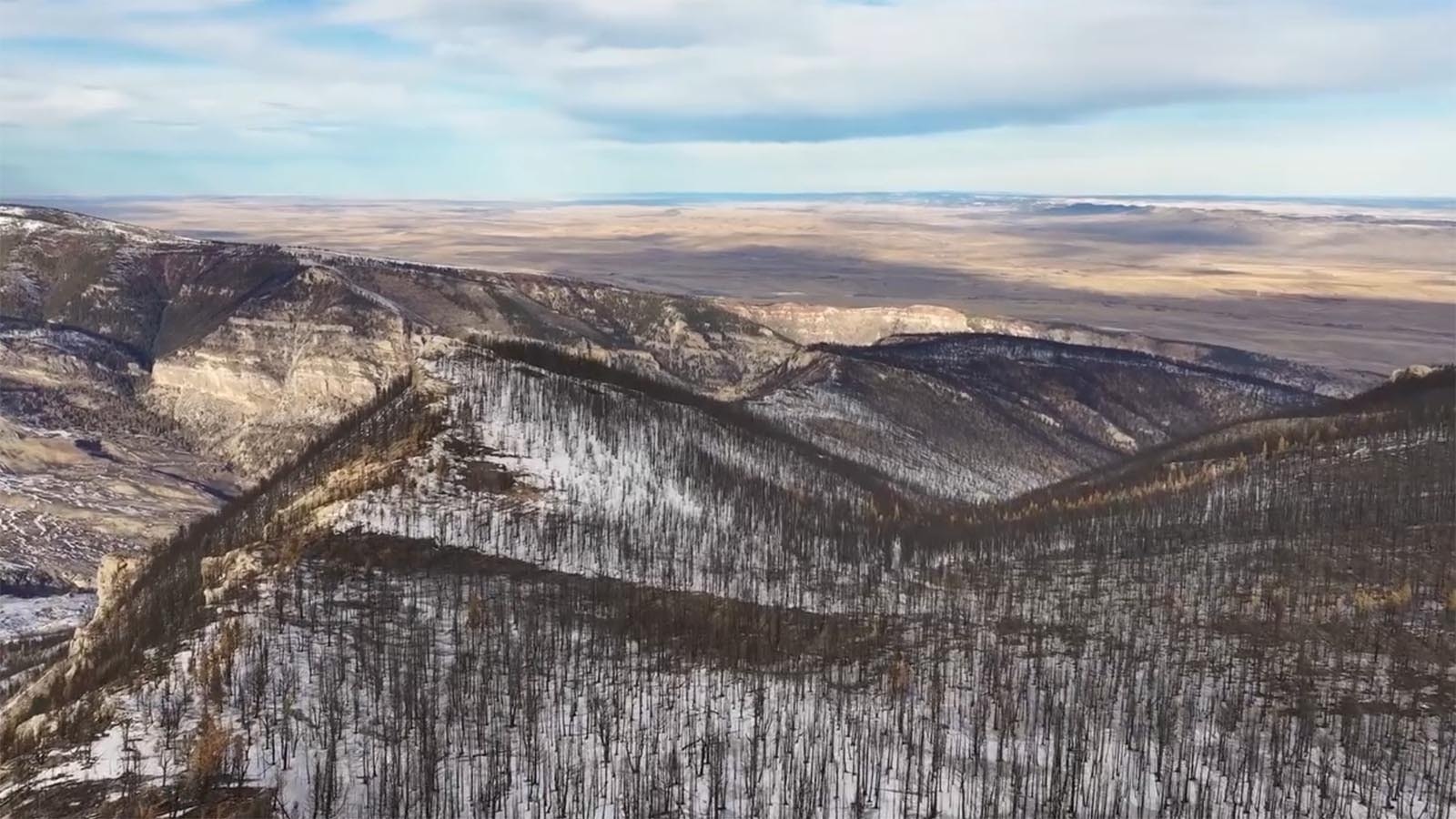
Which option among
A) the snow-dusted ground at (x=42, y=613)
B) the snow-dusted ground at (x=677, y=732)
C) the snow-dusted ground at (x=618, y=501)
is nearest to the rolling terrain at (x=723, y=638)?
the snow-dusted ground at (x=677, y=732)

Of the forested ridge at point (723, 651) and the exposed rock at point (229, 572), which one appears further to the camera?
the exposed rock at point (229, 572)

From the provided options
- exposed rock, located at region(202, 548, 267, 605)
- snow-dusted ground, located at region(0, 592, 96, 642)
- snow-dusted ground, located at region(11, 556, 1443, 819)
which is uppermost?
exposed rock, located at region(202, 548, 267, 605)

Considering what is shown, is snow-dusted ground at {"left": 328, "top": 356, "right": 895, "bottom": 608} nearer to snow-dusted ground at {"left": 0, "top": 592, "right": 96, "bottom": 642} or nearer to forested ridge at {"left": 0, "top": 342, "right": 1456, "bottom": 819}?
forested ridge at {"left": 0, "top": 342, "right": 1456, "bottom": 819}

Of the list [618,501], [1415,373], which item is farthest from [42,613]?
[1415,373]

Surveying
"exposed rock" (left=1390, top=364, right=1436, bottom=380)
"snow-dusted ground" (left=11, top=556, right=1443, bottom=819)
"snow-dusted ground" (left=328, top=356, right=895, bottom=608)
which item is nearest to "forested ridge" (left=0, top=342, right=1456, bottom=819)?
"snow-dusted ground" (left=11, top=556, right=1443, bottom=819)

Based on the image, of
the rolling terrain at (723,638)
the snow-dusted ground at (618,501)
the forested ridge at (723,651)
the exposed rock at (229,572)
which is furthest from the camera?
the snow-dusted ground at (618,501)

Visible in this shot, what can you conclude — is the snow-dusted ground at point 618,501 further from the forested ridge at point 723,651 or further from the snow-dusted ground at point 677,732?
the snow-dusted ground at point 677,732

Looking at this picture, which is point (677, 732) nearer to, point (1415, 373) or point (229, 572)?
point (229, 572)

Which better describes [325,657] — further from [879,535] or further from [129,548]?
[129,548]
